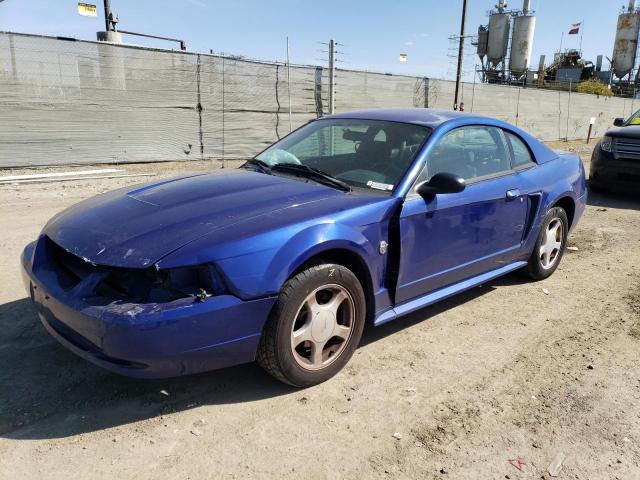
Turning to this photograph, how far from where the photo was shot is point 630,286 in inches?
188

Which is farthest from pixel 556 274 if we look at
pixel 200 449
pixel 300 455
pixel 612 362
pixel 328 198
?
pixel 200 449

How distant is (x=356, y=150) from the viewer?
12.5ft

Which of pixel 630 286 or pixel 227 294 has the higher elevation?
pixel 227 294

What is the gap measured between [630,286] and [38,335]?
495cm

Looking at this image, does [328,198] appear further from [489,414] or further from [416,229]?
[489,414]

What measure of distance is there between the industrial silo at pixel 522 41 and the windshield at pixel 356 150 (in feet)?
179

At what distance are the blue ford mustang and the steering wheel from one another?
2 centimetres

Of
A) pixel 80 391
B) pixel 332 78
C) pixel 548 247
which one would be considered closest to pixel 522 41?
pixel 332 78

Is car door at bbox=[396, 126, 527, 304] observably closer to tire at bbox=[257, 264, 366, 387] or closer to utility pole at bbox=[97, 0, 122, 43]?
tire at bbox=[257, 264, 366, 387]

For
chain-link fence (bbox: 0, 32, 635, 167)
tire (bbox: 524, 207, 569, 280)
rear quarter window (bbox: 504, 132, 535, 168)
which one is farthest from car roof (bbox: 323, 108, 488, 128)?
chain-link fence (bbox: 0, 32, 635, 167)

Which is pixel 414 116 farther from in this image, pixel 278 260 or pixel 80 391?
pixel 80 391

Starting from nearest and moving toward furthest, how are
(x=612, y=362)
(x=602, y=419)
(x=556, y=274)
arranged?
(x=602, y=419) < (x=612, y=362) < (x=556, y=274)

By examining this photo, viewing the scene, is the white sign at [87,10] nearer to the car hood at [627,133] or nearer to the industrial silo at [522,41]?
the car hood at [627,133]

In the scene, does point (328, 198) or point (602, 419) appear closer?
point (602, 419)
